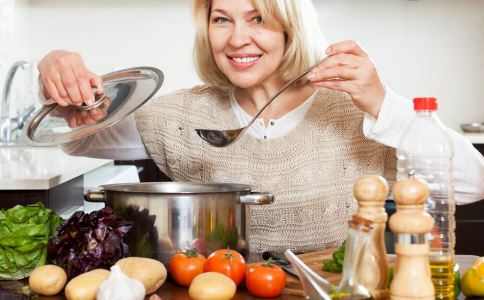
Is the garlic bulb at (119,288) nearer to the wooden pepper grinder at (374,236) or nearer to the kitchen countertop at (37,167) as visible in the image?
the wooden pepper grinder at (374,236)

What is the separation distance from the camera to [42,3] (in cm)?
375

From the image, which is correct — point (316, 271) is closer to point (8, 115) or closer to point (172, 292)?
point (172, 292)

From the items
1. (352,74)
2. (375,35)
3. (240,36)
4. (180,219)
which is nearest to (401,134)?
(352,74)

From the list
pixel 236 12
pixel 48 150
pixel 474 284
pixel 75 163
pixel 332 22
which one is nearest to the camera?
pixel 474 284

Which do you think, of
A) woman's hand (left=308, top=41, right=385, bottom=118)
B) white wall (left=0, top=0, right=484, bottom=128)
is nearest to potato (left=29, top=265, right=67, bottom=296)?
woman's hand (left=308, top=41, right=385, bottom=118)

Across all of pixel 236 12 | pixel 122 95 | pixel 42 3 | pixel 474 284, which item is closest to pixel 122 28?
pixel 42 3

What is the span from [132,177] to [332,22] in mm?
1383

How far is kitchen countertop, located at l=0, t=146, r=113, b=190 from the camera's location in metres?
1.91

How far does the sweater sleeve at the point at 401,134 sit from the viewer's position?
1454mm

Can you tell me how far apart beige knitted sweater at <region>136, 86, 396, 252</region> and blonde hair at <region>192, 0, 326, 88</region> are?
90mm

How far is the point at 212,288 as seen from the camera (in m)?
0.98

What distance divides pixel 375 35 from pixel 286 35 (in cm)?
212

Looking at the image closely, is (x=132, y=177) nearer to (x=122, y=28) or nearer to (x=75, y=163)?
(x=75, y=163)

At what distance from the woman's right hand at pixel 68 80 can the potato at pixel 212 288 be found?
0.49m
